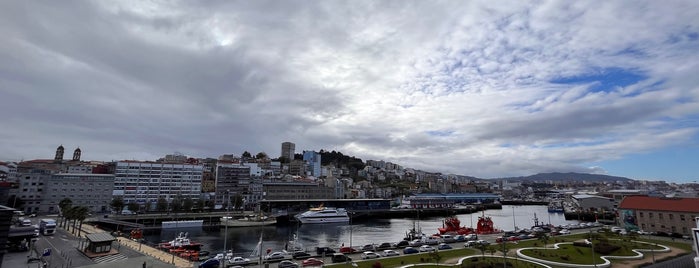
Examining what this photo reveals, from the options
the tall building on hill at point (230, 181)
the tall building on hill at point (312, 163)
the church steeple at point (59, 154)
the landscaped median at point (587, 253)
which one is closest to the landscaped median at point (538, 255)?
the landscaped median at point (587, 253)

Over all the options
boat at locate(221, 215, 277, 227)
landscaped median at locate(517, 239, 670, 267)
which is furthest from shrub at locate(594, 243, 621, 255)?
boat at locate(221, 215, 277, 227)

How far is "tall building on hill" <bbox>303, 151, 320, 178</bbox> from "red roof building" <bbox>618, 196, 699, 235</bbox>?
423ft

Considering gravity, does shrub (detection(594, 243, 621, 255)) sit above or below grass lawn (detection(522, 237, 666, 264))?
above

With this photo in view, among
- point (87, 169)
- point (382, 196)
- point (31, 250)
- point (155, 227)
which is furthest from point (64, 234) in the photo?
point (382, 196)

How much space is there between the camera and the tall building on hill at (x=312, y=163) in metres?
172

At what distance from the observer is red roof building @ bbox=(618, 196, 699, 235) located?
141ft

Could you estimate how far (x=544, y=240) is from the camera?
109 ft

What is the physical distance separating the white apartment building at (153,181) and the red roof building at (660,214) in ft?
325

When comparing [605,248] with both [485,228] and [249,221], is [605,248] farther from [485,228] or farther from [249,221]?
[249,221]

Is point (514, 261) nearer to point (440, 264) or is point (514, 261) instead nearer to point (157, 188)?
point (440, 264)

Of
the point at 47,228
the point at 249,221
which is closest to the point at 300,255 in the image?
the point at 47,228

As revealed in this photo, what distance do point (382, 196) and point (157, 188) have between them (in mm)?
95109

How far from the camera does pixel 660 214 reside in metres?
46.1

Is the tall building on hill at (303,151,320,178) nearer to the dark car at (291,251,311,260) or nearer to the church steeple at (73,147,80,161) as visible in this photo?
the church steeple at (73,147,80,161)
